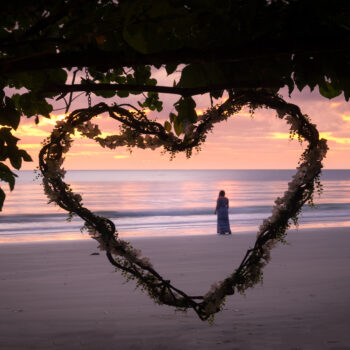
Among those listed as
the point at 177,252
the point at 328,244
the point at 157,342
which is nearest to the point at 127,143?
the point at 157,342

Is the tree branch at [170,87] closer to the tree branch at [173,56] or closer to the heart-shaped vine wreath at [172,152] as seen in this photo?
the tree branch at [173,56]

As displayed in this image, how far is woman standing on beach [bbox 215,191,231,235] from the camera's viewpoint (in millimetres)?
17359

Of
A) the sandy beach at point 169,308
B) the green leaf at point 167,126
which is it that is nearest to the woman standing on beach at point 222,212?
the sandy beach at point 169,308

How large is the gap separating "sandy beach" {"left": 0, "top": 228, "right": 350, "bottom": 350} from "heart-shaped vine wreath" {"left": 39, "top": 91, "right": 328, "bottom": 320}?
178cm

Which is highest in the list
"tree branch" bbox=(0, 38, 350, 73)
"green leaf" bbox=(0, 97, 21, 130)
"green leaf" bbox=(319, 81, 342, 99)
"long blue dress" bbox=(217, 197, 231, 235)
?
"tree branch" bbox=(0, 38, 350, 73)

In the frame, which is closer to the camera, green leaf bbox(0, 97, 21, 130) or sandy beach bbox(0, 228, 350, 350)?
green leaf bbox(0, 97, 21, 130)

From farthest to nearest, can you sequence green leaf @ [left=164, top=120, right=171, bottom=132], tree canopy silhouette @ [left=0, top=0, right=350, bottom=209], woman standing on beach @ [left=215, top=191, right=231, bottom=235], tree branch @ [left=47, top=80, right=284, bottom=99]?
woman standing on beach @ [left=215, top=191, right=231, bottom=235] → green leaf @ [left=164, top=120, right=171, bottom=132] → tree branch @ [left=47, top=80, right=284, bottom=99] → tree canopy silhouette @ [left=0, top=0, right=350, bottom=209]

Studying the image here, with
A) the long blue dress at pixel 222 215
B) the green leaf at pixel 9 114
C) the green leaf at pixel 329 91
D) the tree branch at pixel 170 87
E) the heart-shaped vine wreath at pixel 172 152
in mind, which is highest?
the green leaf at pixel 329 91

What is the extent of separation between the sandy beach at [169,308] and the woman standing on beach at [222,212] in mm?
4727

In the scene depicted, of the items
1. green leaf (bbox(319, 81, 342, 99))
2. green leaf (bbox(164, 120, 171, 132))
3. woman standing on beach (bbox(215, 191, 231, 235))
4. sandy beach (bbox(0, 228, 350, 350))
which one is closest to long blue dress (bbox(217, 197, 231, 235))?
woman standing on beach (bbox(215, 191, 231, 235))

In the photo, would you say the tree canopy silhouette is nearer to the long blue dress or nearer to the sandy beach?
the sandy beach

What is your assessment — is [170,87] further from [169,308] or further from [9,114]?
[169,308]

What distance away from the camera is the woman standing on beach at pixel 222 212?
17.4m

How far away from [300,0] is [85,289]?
7.12 m
